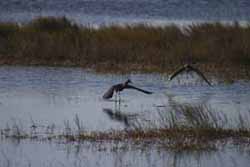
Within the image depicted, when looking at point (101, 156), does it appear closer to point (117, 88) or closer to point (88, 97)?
point (117, 88)

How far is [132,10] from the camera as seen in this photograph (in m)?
39.0

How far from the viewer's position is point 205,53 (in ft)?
65.6

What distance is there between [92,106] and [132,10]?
2486cm

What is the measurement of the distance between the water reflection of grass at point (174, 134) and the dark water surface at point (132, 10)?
19.8 metres

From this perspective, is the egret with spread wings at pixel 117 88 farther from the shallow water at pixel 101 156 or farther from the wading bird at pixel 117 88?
the shallow water at pixel 101 156

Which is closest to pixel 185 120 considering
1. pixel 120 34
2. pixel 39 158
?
pixel 39 158

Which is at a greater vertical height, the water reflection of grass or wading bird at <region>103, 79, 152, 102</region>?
wading bird at <region>103, 79, 152, 102</region>

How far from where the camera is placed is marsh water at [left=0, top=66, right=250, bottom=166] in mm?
10664

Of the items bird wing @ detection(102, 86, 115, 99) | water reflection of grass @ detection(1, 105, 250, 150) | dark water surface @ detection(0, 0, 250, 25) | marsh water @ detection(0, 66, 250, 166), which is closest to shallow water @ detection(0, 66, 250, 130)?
marsh water @ detection(0, 66, 250, 166)

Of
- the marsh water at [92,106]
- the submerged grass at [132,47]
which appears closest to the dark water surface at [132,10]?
the submerged grass at [132,47]

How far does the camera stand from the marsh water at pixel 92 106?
420 inches

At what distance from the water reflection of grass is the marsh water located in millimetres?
233

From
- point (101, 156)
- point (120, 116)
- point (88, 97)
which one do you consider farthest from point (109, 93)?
point (101, 156)

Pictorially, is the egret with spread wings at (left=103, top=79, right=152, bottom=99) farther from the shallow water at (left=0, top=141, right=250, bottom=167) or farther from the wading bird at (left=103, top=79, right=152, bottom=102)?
the shallow water at (left=0, top=141, right=250, bottom=167)
